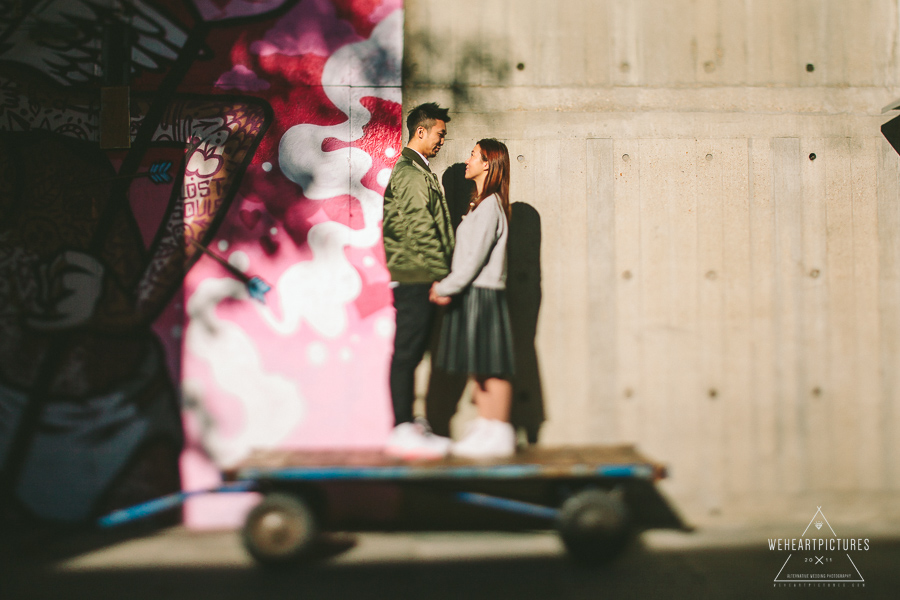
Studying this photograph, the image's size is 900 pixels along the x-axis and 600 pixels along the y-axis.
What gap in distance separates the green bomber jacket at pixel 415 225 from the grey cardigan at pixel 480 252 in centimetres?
9

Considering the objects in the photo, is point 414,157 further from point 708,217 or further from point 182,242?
point 708,217

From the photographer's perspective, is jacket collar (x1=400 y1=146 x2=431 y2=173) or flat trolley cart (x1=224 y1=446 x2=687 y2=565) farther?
jacket collar (x1=400 y1=146 x2=431 y2=173)

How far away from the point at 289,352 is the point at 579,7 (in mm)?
3212

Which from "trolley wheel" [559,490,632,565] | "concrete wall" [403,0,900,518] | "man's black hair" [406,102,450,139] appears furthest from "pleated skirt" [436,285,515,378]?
"man's black hair" [406,102,450,139]

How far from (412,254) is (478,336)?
66 cm

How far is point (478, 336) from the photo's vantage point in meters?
3.68

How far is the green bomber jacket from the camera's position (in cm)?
370

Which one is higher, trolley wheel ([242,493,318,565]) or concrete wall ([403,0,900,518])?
concrete wall ([403,0,900,518])

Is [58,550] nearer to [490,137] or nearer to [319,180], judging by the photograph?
[319,180]

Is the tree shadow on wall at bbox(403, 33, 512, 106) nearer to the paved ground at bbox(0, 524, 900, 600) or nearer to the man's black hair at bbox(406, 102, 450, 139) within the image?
the man's black hair at bbox(406, 102, 450, 139)

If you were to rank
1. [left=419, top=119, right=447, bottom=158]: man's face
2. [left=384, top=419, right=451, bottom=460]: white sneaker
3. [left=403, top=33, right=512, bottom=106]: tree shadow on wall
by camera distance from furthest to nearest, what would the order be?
1. [left=403, top=33, right=512, bottom=106]: tree shadow on wall
2. [left=419, top=119, right=447, bottom=158]: man's face
3. [left=384, top=419, right=451, bottom=460]: white sneaker

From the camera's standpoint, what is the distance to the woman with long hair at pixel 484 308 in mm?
3648

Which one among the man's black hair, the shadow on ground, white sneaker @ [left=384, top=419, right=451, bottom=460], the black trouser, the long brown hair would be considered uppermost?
the man's black hair

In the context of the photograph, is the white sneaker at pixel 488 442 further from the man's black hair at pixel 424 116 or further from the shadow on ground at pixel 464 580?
the man's black hair at pixel 424 116
